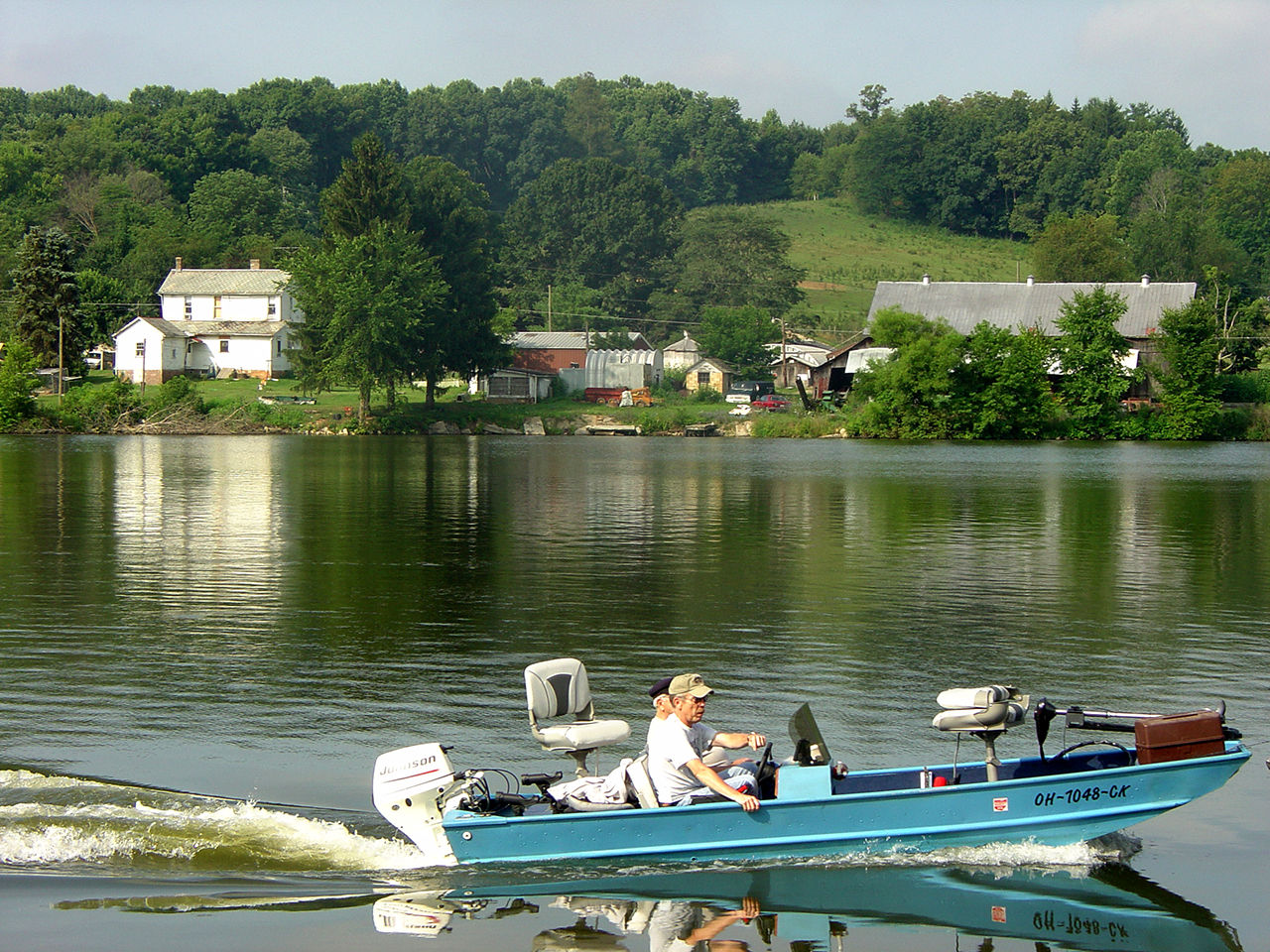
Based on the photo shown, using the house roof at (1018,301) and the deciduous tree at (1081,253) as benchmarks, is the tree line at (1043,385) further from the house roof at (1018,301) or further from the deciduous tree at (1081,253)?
the deciduous tree at (1081,253)

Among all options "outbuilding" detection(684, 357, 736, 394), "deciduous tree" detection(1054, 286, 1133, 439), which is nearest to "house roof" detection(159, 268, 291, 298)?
"outbuilding" detection(684, 357, 736, 394)

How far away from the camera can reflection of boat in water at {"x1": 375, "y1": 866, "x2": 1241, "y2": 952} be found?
36.2 ft

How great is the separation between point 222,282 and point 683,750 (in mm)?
107218

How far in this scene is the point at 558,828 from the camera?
39.2 feet

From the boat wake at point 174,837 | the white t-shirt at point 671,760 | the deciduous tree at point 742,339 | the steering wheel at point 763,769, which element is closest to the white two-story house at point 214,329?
the deciduous tree at point 742,339

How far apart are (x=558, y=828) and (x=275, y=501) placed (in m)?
32.8

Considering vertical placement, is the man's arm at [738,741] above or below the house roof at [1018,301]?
below

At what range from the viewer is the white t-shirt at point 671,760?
12.0 metres

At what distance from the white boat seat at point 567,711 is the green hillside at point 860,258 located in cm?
12513

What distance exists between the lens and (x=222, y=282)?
112 meters

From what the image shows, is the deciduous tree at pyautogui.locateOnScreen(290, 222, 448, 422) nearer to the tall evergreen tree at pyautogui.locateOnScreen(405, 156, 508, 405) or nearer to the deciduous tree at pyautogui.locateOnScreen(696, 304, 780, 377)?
the tall evergreen tree at pyautogui.locateOnScreen(405, 156, 508, 405)

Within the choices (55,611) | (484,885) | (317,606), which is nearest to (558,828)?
(484,885)

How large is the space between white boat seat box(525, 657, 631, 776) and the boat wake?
167cm

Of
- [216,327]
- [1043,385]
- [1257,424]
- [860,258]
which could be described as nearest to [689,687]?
[1043,385]
